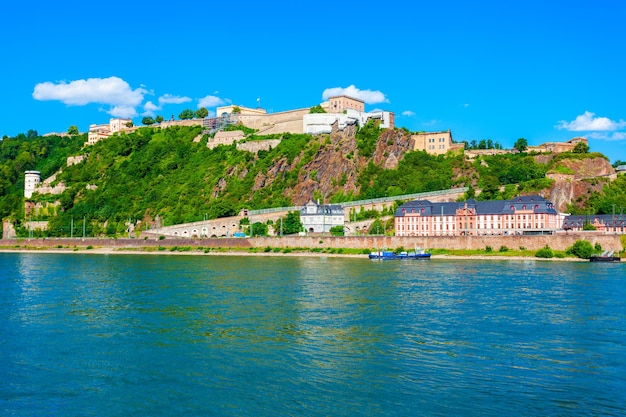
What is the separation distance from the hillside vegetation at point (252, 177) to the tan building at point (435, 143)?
4.14 ft

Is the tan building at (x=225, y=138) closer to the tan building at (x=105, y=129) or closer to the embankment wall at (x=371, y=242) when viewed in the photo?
the tan building at (x=105, y=129)

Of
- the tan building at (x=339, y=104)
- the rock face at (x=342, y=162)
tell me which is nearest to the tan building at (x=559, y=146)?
the rock face at (x=342, y=162)

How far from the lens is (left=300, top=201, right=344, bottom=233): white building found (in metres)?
66.5

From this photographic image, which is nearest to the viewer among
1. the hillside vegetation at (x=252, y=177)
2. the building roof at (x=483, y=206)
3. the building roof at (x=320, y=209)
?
the building roof at (x=483, y=206)

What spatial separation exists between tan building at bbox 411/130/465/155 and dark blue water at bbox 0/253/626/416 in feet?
155

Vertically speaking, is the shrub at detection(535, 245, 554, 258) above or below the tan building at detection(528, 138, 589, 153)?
below

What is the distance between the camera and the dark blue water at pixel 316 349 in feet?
43.1

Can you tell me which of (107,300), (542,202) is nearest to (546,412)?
(107,300)

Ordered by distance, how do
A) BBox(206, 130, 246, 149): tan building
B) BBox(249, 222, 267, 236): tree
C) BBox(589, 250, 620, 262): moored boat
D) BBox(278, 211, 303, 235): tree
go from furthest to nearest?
BBox(206, 130, 246, 149): tan building
BBox(249, 222, 267, 236): tree
BBox(278, 211, 303, 235): tree
BBox(589, 250, 620, 262): moored boat

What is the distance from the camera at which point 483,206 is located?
5997 centimetres

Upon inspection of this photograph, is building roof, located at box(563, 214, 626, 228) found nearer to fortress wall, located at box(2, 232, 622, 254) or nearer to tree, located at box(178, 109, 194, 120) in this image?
fortress wall, located at box(2, 232, 622, 254)

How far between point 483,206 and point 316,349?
45852 mm

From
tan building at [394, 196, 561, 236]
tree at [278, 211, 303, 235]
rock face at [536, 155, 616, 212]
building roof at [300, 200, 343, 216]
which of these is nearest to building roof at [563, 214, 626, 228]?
tan building at [394, 196, 561, 236]

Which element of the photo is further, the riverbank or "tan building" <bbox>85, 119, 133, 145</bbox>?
"tan building" <bbox>85, 119, 133, 145</bbox>
